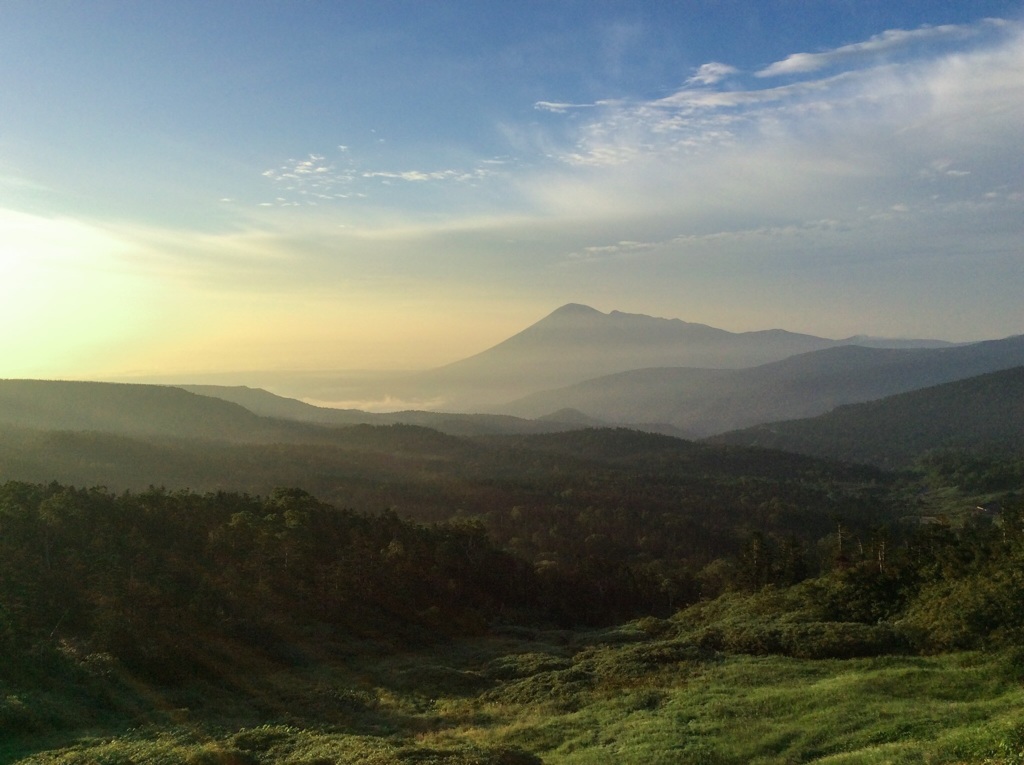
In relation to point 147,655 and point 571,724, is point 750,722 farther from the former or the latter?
point 147,655

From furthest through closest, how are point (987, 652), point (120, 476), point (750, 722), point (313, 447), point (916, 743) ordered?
1. point (313, 447)
2. point (120, 476)
3. point (987, 652)
4. point (750, 722)
5. point (916, 743)

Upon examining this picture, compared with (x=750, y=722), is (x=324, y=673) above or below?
below

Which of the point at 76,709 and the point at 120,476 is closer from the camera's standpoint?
the point at 76,709

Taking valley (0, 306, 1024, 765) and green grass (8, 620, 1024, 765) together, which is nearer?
green grass (8, 620, 1024, 765)

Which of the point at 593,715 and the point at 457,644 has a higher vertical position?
the point at 593,715

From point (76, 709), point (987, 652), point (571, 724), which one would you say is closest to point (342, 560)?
point (76, 709)

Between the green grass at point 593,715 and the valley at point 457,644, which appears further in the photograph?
the valley at point 457,644

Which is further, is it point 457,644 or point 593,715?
point 457,644

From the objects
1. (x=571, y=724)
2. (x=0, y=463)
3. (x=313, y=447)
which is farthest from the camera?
(x=313, y=447)
